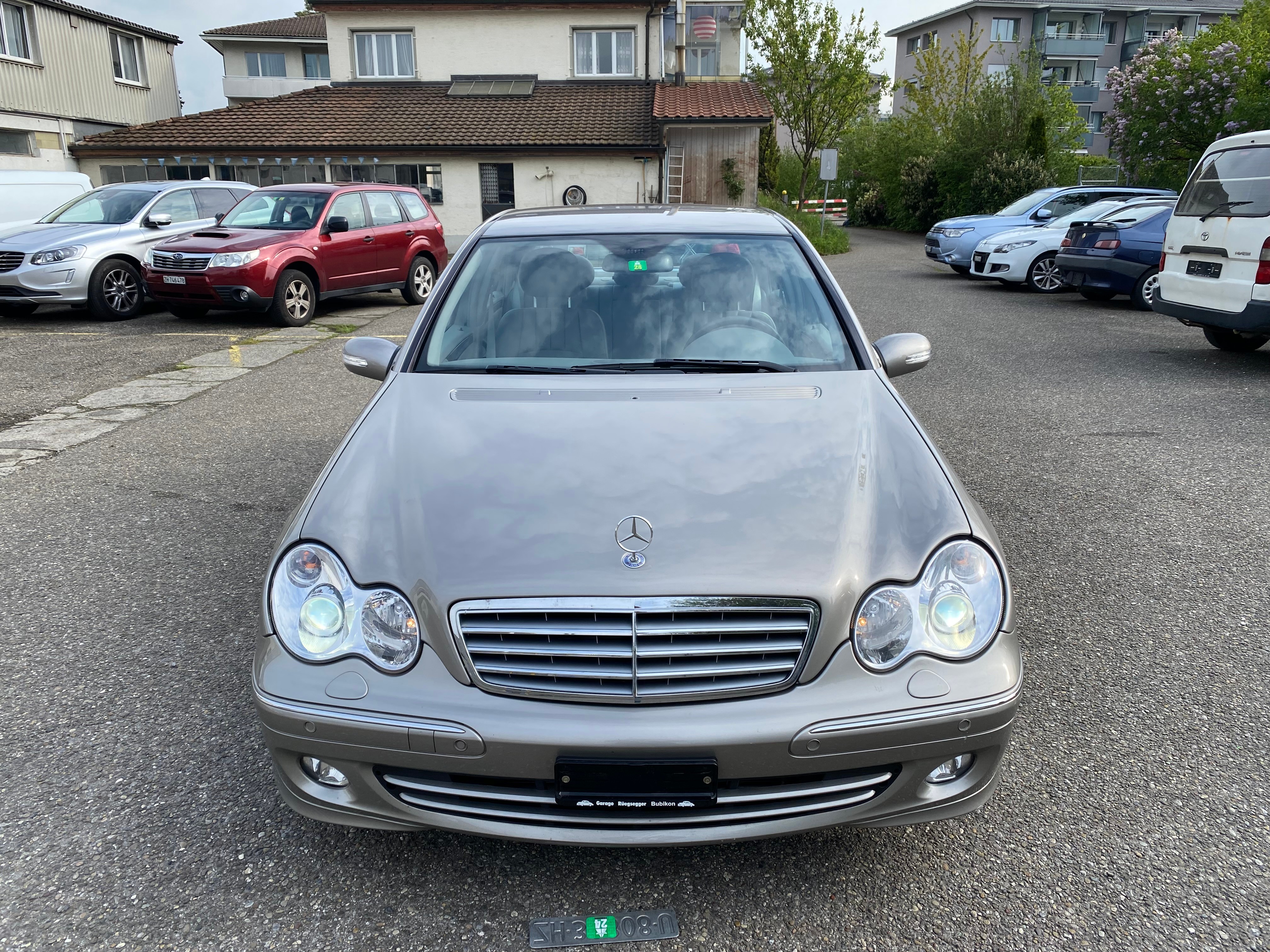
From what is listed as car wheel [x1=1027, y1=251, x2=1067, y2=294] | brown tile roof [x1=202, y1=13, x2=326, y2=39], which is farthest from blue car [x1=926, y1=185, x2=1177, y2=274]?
brown tile roof [x1=202, y1=13, x2=326, y2=39]

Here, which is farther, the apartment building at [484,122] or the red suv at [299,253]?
the apartment building at [484,122]

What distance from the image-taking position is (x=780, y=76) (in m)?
31.4

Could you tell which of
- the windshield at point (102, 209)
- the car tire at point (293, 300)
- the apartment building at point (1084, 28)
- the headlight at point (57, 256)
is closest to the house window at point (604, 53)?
the windshield at point (102, 209)

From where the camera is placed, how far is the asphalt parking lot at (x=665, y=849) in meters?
2.17

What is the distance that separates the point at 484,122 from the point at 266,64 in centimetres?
2839

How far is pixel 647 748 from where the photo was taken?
1.95 metres

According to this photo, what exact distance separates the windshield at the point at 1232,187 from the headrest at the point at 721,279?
6.50m

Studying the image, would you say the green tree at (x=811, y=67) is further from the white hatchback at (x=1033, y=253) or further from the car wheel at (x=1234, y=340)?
the car wheel at (x=1234, y=340)

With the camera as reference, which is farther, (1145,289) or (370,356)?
(1145,289)

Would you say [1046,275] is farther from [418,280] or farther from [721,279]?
[721,279]

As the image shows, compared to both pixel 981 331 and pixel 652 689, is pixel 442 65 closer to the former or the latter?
pixel 981 331

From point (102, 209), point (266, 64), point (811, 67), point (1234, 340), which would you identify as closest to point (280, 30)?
point (266, 64)

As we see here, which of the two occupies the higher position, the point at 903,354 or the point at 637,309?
the point at 637,309

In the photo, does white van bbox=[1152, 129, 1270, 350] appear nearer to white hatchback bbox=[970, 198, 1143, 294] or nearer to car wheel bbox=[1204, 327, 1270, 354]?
car wheel bbox=[1204, 327, 1270, 354]
